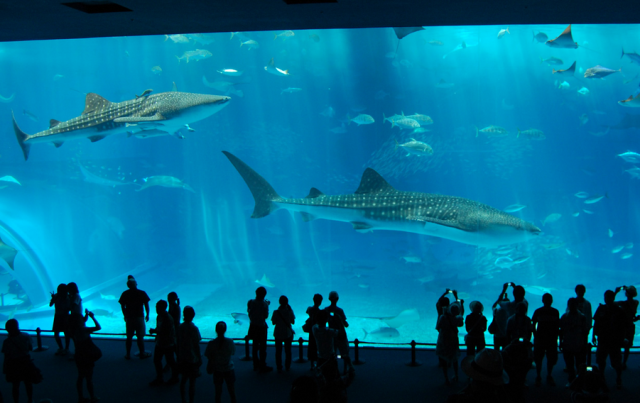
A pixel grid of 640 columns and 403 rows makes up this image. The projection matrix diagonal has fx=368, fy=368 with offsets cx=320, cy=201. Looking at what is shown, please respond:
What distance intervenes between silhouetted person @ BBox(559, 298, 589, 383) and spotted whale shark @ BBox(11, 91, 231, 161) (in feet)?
16.6

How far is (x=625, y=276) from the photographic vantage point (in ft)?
61.8

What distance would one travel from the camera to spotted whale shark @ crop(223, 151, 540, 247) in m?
6.16

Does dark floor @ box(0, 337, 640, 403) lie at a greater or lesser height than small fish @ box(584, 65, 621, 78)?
lesser

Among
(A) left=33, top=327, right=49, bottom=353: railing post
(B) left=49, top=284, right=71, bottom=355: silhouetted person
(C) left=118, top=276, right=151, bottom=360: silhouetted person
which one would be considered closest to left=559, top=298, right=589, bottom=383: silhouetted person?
(C) left=118, top=276, right=151, bottom=360: silhouetted person

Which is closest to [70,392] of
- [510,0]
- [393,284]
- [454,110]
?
[510,0]

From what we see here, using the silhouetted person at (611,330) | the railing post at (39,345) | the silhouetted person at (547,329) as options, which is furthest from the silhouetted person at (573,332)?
the railing post at (39,345)

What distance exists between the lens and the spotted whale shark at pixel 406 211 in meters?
6.16

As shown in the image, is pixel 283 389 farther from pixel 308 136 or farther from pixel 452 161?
pixel 308 136

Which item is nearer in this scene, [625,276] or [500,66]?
[625,276]

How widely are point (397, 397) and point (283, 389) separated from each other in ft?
3.83

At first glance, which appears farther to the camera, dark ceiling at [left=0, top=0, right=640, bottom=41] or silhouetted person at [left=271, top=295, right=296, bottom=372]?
silhouetted person at [left=271, top=295, right=296, bottom=372]

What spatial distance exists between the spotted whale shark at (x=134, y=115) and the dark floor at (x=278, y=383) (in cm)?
334

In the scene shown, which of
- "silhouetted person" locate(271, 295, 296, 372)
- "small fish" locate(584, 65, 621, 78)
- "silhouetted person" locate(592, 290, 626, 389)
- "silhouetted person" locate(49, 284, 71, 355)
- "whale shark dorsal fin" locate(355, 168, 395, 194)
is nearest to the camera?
"silhouetted person" locate(592, 290, 626, 389)

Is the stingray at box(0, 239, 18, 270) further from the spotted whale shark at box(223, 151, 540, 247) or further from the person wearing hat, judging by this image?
the person wearing hat
